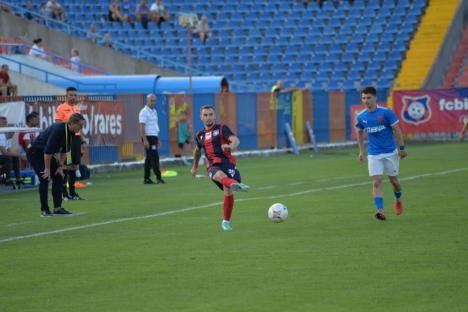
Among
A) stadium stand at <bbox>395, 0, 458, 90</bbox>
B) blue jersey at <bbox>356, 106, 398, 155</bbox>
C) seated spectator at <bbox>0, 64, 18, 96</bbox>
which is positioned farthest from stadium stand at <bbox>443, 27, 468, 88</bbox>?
blue jersey at <bbox>356, 106, 398, 155</bbox>

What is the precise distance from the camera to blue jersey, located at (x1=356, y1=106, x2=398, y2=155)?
15.6 metres

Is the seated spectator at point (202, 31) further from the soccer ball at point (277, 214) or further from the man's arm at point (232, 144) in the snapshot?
the man's arm at point (232, 144)

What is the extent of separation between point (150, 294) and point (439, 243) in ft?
13.7

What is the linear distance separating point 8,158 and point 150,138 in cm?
345

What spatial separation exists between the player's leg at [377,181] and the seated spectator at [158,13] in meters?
34.0

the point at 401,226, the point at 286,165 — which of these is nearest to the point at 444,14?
the point at 286,165

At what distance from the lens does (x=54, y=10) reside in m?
46.3

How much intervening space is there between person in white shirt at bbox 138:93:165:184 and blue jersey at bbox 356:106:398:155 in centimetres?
939

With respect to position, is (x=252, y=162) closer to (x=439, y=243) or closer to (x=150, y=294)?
(x=439, y=243)

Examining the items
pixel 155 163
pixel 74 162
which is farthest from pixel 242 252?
pixel 155 163

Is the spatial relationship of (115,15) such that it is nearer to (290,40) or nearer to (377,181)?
(290,40)

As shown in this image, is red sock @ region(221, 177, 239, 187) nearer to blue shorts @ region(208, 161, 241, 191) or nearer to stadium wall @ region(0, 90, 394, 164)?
blue shorts @ region(208, 161, 241, 191)

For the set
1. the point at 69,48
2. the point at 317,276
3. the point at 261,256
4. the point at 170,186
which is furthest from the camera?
the point at 69,48

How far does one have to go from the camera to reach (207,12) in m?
49.5
